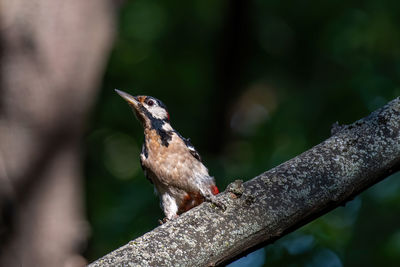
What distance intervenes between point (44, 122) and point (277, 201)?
7.60ft

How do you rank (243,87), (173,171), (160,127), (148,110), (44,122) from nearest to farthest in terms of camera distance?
(44,122)
(173,171)
(160,127)
(148,110)
(243,87)

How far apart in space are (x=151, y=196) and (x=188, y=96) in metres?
3.13

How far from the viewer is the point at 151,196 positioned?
6.63 meters

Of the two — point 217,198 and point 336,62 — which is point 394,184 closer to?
point 336,62

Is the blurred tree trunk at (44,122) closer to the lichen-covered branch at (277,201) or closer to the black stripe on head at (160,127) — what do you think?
the black stripe on head at (160,127)

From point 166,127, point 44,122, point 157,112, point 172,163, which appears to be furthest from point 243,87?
point 44,122

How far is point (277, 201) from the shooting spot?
2646mm

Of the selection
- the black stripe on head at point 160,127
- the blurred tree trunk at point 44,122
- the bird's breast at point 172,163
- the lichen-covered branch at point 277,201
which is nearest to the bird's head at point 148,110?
the black stripe on head at point 160,127

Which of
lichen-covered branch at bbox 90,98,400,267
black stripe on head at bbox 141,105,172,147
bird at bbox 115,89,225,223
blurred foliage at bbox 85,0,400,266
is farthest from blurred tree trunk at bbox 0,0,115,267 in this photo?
blurred foliage at bbox 85,0,400,266

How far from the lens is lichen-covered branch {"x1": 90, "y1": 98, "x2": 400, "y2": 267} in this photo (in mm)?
2469

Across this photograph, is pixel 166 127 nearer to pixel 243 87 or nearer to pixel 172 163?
pixel 172 163

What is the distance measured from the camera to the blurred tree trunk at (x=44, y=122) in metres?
4.11

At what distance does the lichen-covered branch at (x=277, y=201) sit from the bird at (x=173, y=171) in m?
2.04

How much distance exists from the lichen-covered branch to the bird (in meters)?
2.04
